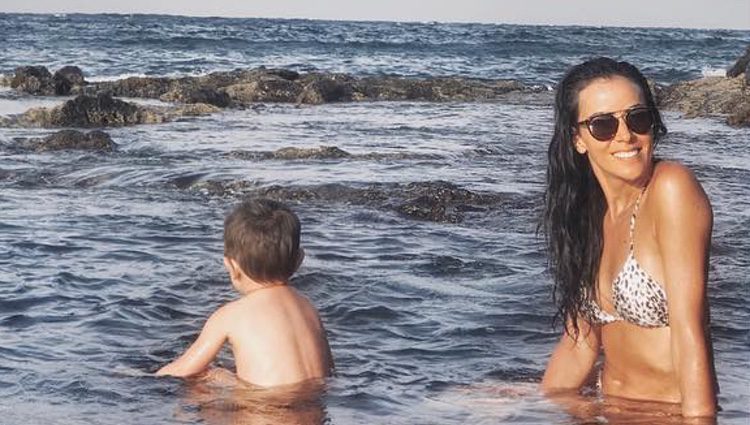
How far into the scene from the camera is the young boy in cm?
599

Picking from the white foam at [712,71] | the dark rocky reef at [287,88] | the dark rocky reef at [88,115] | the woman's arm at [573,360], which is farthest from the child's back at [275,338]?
the white foam at [712,71]

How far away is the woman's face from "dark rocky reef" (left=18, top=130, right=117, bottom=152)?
13.1 metres

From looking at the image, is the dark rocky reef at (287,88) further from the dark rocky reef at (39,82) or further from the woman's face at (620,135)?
the woman's face at (620,135)

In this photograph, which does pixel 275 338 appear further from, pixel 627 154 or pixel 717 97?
pixel 717 97

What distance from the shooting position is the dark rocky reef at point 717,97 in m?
23.5

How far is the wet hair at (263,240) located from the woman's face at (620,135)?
5.30 feet

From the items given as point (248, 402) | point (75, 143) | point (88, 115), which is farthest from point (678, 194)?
point (88, 115)

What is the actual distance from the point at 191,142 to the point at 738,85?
13403 millimetres

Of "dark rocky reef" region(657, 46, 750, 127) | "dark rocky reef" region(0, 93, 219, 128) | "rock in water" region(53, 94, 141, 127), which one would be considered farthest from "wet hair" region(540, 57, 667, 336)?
"dark rocky reef" region(657, 46, 750, 127)

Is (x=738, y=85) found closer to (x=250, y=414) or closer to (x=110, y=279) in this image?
(x=110, y=279)

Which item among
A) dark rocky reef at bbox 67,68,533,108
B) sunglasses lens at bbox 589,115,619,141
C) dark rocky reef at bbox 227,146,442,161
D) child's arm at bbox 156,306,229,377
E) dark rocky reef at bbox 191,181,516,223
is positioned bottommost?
dark rocky reef at bbox 67,68,533,108

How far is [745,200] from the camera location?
43.8 feet

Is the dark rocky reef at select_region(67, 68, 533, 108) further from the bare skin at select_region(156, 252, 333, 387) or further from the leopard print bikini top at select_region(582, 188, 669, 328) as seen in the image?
the leopard print bikini top at select_region(582, 188, 669, 328)

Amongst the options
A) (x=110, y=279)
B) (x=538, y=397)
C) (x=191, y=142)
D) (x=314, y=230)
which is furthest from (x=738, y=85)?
(x=538, y=397)
